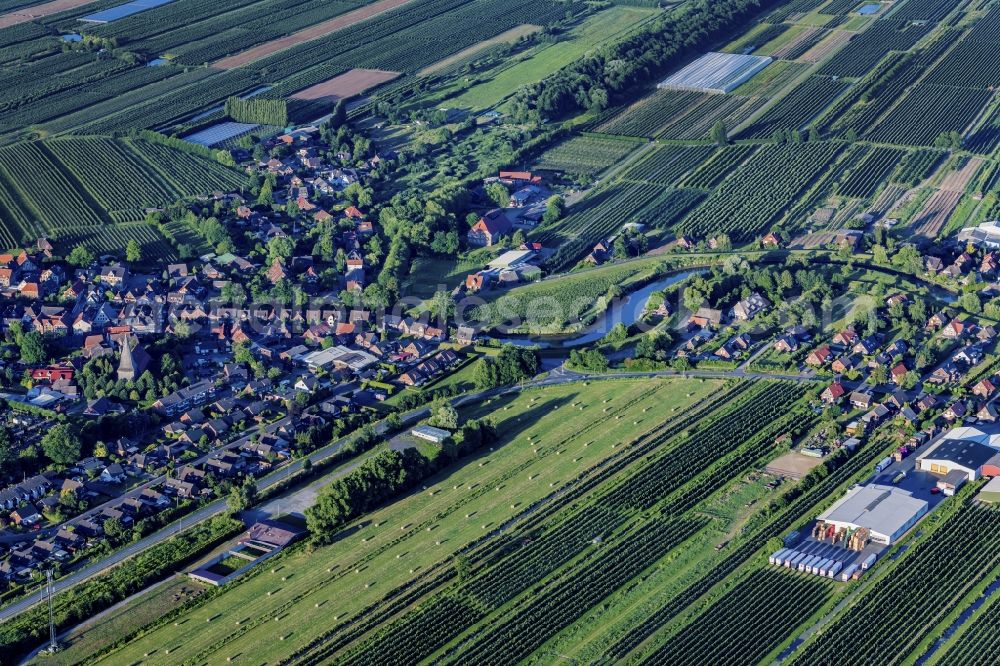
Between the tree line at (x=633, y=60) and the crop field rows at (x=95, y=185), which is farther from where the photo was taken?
the tree line at (x=633, y=60)

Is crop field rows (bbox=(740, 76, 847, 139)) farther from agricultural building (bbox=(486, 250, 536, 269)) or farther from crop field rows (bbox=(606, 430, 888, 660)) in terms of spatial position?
crop field rows (bbox=(606, 430, 888, 660))

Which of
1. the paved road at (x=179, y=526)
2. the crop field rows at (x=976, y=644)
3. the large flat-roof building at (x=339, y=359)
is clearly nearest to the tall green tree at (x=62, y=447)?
the paved road at (x=179, y=526)

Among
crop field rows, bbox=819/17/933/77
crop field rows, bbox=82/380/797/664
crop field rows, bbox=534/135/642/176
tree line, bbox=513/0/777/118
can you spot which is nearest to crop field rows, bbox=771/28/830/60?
crop field rows, bbox=819/17/933/77

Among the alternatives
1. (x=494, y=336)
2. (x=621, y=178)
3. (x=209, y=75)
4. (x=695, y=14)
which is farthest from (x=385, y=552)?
(x=695, y=14)

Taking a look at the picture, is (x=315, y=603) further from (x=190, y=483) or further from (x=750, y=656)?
(x=750, y=656)

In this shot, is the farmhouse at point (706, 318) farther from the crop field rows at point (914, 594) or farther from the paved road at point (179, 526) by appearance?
the crop field rows at point (914, 594)

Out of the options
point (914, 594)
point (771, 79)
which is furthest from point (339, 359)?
point (771, 79)
